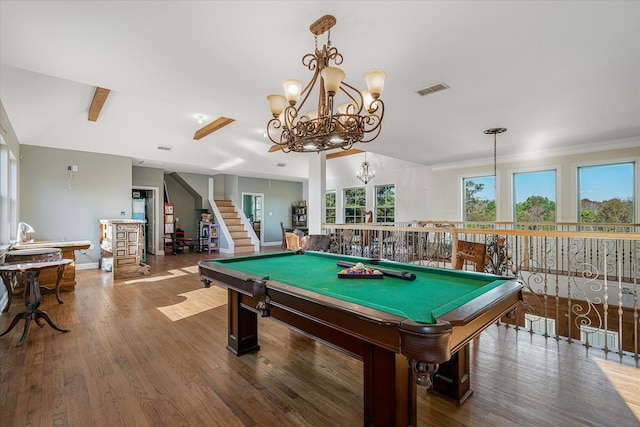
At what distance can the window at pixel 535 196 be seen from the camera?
20.4ft

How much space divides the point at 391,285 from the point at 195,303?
3.26 m

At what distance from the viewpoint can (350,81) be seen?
3.12 meters

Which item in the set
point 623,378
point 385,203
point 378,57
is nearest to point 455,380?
point 623,378

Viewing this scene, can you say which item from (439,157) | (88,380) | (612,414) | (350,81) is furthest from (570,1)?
(439,157)

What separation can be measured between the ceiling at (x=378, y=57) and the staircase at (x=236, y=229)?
17.5 feet

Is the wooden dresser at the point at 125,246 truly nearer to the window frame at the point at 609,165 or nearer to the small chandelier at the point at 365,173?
the small chandelier at the point at 365,173

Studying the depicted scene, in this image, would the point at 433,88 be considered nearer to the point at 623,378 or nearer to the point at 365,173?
the point at 623,378

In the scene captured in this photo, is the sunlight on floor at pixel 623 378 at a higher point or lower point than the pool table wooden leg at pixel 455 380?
lower

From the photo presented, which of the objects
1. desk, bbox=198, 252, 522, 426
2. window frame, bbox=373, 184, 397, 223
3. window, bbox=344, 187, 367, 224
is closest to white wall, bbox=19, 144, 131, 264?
desk, bbox=198, 252, 522, 426

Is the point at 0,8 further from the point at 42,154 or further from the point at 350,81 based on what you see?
the point at 42,154

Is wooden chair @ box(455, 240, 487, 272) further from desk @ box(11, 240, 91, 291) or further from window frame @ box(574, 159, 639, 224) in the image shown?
desk @ box(11, 240, 91, 291)

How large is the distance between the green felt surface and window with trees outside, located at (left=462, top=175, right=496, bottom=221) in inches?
223

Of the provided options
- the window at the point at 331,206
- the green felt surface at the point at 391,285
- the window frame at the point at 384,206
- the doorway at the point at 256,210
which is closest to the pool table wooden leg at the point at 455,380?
the green felt surface at the point at 391,285

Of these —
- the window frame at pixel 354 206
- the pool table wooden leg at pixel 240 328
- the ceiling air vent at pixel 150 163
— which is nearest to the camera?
the pool table wooden leg at pixel 240 328
